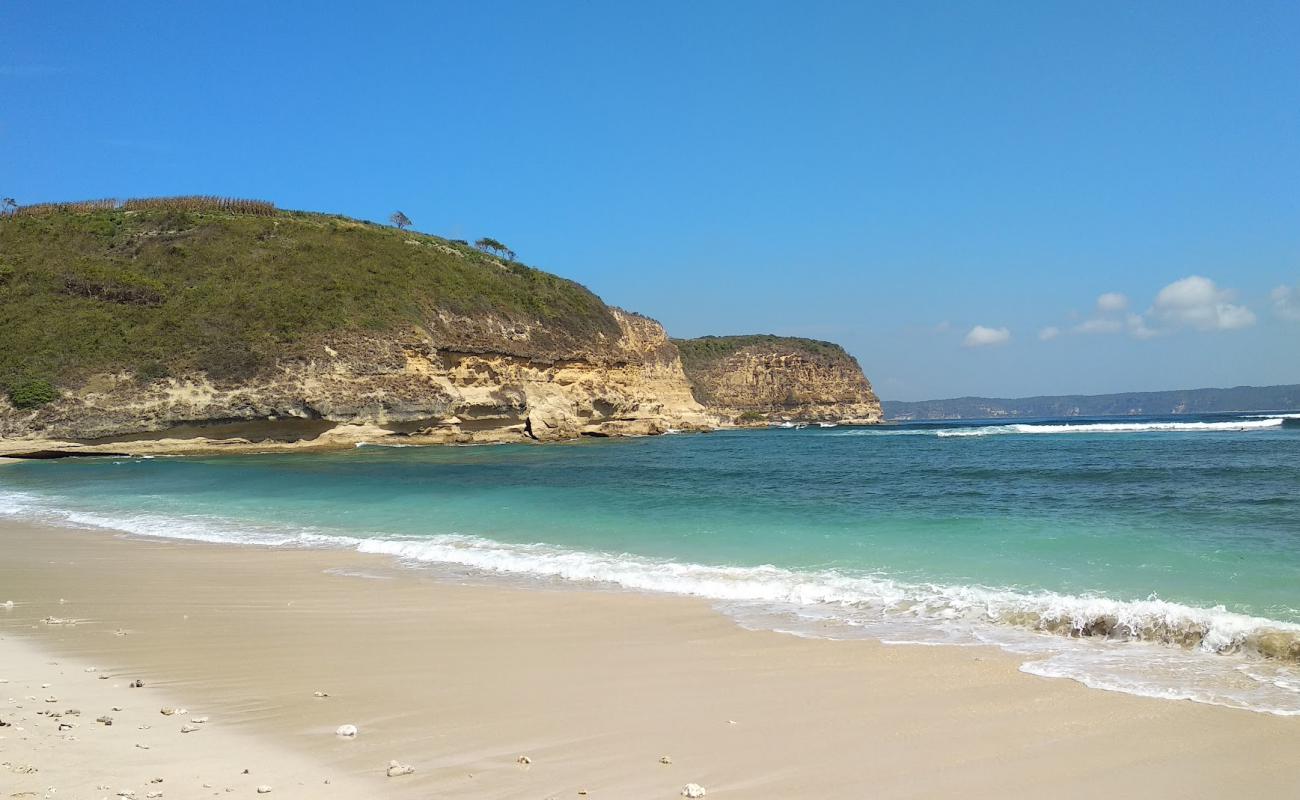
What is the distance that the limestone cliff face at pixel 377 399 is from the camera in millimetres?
36906

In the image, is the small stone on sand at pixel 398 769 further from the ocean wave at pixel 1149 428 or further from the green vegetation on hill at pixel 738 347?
the green vegetation on hill at pixel 738 347

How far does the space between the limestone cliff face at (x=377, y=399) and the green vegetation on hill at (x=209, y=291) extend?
105 centimetres

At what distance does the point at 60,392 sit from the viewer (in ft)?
122

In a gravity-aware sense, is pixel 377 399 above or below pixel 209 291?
below

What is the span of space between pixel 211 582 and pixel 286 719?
5.76m

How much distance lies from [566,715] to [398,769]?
120 cm

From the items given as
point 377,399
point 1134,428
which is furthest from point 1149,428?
point 377,399

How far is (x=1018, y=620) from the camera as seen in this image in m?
6.83

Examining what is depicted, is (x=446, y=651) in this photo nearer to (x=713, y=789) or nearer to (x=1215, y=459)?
(x=713, y=789)

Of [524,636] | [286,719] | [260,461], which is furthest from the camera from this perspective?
[260,461]

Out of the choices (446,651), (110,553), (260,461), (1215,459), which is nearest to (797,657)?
(446,651)

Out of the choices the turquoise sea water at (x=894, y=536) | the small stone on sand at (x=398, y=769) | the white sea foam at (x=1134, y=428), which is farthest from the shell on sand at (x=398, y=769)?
the white sea foam at (x=1134, y=428)

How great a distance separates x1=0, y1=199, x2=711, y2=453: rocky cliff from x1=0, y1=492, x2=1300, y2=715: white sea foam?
3227 centimetres

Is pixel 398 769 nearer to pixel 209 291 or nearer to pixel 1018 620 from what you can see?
pixel 1018 620
